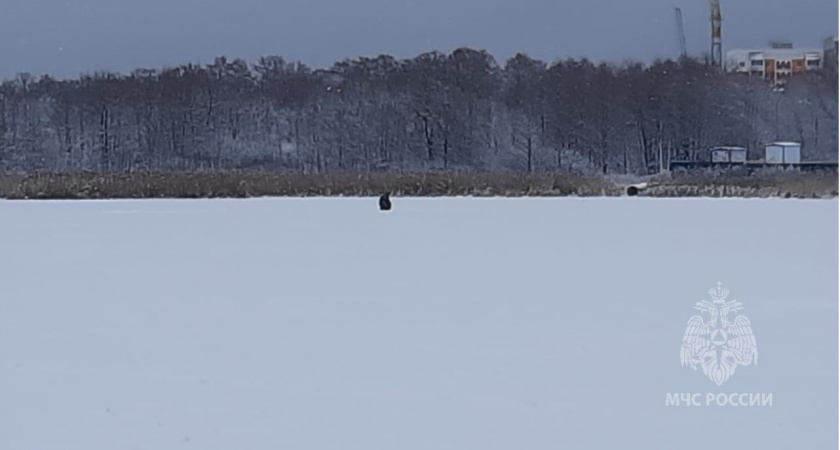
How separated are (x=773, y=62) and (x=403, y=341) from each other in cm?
4377

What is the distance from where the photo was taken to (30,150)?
64500mm

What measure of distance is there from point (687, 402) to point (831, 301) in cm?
371

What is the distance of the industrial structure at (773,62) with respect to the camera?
37.2m

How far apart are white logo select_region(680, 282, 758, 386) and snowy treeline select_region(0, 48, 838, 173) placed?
5167 centimetres

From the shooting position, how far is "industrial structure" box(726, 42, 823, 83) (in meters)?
37.2

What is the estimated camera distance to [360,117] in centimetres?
6469

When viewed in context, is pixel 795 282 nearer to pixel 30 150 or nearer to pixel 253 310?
pixel 253 310

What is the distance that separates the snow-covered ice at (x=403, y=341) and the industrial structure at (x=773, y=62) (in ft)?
71.1

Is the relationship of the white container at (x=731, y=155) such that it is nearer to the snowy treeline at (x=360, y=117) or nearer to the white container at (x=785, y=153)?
the white container at (x=785, y=153)

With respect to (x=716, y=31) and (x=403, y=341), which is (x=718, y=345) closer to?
(x=403, y=341)

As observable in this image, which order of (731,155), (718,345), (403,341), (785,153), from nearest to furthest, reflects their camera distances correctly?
(718,345) → (403,341) → (785,153) → (731,155)

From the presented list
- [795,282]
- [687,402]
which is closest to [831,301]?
[795,282]

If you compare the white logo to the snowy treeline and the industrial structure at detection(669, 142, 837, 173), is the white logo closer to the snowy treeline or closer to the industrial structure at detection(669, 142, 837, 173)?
the industrial structure at detection(669, 142, 837, 173)

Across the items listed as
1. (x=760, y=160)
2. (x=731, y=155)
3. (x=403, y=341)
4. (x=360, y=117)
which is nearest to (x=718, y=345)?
(x=403, y=341)
